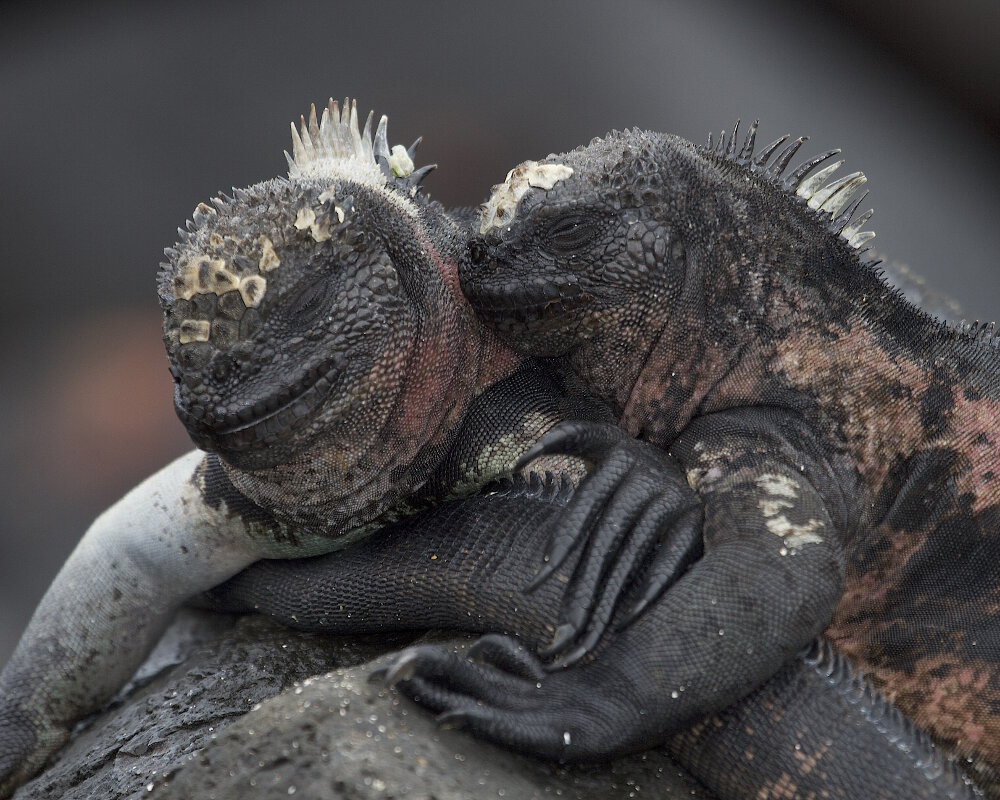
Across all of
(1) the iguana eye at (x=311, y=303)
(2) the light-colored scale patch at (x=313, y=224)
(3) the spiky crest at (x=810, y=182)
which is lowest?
(1) the iguana eye at (x=311, y=303)

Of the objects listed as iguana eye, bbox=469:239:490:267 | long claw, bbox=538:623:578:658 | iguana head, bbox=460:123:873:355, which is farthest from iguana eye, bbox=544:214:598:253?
long claw, bbox=538:623:578:658

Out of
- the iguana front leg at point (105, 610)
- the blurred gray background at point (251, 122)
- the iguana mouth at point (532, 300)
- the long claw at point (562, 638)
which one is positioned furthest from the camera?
the blurred gray background at point (251, 122)

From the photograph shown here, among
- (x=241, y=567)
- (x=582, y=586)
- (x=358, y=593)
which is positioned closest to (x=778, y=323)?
(x=582, y=586)

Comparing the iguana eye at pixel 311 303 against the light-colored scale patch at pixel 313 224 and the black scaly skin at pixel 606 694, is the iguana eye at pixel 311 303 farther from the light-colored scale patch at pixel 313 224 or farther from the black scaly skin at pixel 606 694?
the black scaly skin at pixel 606 694

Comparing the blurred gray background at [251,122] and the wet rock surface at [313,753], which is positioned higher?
the blurred gray background at [251,122]

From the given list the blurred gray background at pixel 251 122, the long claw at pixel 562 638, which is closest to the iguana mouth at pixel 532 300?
the long claw at pixel 562 638

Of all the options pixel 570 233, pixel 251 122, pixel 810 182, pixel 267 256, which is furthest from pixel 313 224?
pixel 251 122
